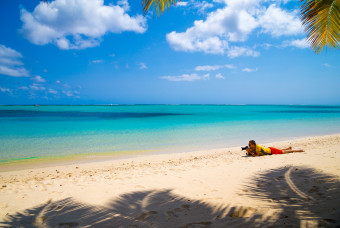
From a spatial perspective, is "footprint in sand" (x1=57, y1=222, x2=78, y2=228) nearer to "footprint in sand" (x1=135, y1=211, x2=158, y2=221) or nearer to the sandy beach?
the sandy beach

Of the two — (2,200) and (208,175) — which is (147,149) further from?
(2,200)

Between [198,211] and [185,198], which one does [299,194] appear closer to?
[198,211]

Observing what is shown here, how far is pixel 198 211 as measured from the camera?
9.36 ft

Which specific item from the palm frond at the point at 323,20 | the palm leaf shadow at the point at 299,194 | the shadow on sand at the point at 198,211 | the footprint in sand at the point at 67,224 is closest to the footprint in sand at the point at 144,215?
the shadow on sand at the point at 198,211

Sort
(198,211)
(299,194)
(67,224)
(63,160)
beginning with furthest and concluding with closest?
(63,160) < (299,194) < (198,211) < (67,224)

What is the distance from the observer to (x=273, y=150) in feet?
23.5

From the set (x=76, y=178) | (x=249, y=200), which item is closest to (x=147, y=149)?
(x=76, y=178)

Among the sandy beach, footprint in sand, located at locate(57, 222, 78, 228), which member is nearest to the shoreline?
the sandy beach

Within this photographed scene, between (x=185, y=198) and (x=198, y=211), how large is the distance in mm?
577

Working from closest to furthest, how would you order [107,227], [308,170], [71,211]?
[107,227] → [71,211] → [308,170]

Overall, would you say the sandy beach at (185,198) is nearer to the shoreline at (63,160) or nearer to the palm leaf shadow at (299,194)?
the palm leaf shadow at (299,194)

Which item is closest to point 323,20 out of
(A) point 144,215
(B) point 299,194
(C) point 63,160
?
(B) point 299,194

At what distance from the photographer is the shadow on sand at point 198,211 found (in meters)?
2.39

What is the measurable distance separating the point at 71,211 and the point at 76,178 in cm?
230
